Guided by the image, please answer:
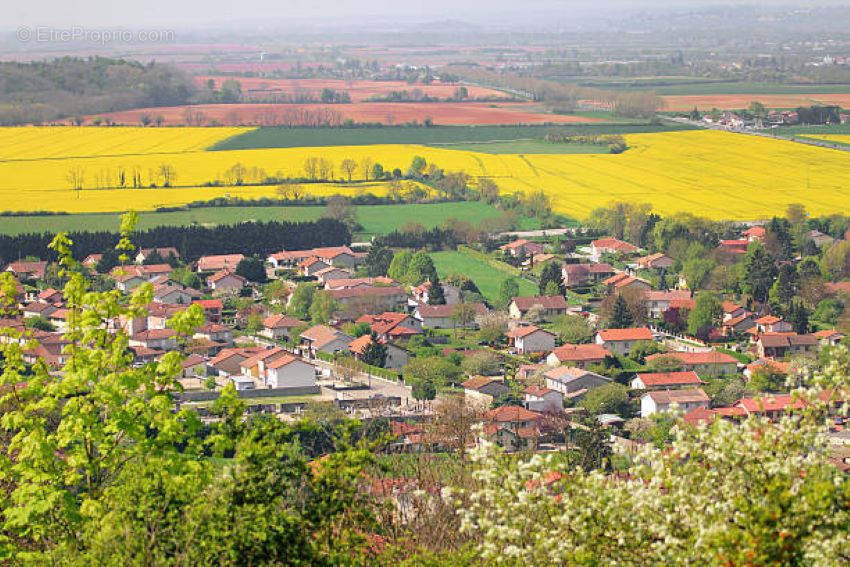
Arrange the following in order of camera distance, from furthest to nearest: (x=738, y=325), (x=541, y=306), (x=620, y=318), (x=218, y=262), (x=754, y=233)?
(x=754, y=233) → (x=218, y=262) → (x=541, y=306) → (x=738, y=325) → (x=620, y=318)

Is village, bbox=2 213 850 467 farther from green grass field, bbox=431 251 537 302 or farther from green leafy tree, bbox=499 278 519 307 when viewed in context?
green grass field, bbox=431 251 537 302

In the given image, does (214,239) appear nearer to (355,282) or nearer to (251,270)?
(251,270)

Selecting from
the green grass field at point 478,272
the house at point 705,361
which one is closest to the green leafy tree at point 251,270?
the green grass field at point 478,272

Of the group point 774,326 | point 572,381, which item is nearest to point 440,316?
point 572,381

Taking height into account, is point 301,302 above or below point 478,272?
above

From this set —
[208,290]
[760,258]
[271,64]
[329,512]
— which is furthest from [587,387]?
[271,64]

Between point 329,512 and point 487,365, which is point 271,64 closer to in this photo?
point 487,365

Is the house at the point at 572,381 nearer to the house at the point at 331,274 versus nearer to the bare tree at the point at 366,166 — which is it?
the house at the point at 331,274

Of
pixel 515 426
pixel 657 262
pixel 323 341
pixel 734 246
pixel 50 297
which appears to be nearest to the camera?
pixel 515 426
